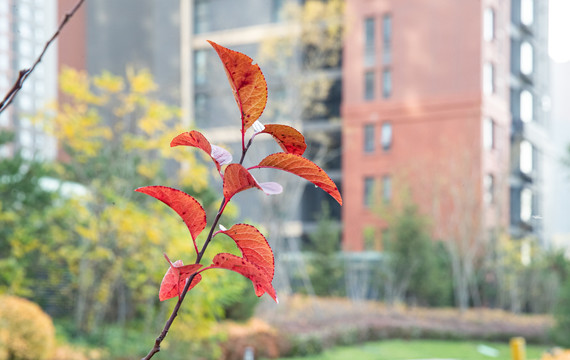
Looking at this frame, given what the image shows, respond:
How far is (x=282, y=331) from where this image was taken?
695 cm

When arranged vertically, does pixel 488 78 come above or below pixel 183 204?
above

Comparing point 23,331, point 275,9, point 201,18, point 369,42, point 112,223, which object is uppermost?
point 275,9

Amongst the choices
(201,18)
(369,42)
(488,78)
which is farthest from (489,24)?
(201,18)

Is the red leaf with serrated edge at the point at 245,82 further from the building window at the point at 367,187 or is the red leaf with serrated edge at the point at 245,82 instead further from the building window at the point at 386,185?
the building window at the point at 367,187

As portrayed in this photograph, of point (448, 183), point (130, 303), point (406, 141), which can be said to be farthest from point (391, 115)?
point (130, 303)

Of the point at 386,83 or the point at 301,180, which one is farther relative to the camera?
the point at 386,83

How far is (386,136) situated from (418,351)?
724 cm

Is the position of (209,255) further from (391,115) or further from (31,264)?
(391,115)

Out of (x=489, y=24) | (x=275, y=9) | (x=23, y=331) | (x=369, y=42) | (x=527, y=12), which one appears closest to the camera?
(x=23, y=331)

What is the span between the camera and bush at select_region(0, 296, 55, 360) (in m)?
3.91

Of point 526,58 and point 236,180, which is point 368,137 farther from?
point 236,180

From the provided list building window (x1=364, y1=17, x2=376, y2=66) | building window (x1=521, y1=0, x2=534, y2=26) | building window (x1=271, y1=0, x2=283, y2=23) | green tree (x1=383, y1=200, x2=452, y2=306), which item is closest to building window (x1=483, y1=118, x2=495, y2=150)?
building window (x1=364, y1=17, x2=376, y2=66)

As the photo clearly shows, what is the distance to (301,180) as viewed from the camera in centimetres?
990

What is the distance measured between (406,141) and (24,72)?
13.9 metres
